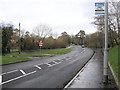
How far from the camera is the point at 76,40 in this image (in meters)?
179

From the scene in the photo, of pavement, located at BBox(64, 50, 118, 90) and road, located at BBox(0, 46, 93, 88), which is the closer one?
pavement, located at BBox(64, 50, 118, 90)

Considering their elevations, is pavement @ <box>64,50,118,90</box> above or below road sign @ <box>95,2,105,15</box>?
below

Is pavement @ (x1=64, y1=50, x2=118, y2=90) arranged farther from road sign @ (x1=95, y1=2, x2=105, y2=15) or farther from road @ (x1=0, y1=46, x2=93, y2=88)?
road sign @ (x1=95, y1=2, x2=105, y2=15)

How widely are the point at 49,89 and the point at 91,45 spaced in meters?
118

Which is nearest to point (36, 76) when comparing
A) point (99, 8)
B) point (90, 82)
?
point (90, 82)

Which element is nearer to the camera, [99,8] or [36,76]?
[99,8]

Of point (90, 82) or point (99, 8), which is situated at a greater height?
point (99, 8)

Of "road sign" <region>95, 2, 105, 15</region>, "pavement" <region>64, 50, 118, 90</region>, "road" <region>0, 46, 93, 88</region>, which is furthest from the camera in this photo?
"road sign" <region>95, 2, 105, 15</region>

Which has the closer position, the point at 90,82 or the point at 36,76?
the point at 90,82

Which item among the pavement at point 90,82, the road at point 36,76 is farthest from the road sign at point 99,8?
the road at point 36,76

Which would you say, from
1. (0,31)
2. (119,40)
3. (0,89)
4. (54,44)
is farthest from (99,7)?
(54,44)

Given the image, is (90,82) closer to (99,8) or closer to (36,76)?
(99,8)

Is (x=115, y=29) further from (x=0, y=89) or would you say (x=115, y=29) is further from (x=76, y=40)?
(x=76, y=40)

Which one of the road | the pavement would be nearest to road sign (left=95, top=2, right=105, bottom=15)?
the pavement
